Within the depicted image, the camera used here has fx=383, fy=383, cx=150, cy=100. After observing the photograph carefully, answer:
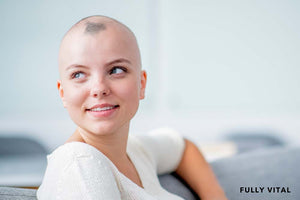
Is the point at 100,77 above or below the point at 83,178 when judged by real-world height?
above

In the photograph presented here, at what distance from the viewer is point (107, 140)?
883mm

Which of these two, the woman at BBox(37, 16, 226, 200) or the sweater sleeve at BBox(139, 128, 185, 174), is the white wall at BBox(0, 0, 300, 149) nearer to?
the sweater sleeve at BBox(139, 128, 185, 174)

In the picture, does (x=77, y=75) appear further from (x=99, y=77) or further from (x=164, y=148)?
(x=164, y=148)

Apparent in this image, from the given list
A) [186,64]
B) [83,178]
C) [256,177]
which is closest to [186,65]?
[186,64]

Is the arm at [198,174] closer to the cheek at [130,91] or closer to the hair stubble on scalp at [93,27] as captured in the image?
the cheek at [130,91]

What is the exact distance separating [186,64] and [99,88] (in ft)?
9.63

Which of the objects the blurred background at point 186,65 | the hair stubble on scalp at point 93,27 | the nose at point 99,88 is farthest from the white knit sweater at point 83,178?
the blurred background at point 186,65

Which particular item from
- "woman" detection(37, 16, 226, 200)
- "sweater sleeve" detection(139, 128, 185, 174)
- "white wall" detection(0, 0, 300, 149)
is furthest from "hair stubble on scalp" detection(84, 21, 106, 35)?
"white wall" detection(0, 0, 300, 149)

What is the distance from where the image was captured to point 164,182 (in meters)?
1.21

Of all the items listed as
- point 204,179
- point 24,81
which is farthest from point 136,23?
point 204,179

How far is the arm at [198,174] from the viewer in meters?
1.18

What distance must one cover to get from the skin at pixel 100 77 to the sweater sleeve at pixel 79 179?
89mm

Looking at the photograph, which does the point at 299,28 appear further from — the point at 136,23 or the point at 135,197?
the point at 135,197

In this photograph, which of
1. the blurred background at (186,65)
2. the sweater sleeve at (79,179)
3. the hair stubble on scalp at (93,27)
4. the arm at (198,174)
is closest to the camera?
the sweater sleeve at (79,179)
